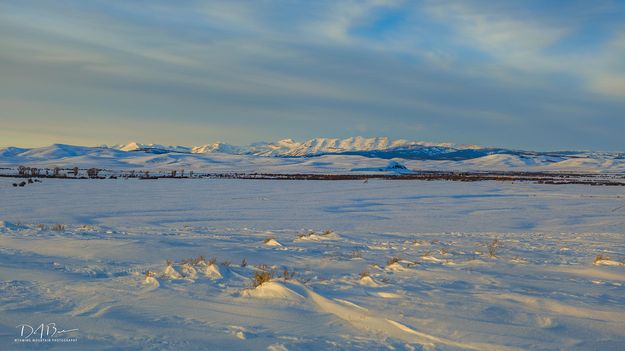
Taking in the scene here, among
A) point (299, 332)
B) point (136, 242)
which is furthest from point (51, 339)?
point (136, 242)

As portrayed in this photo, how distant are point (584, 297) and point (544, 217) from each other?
39.6 feet

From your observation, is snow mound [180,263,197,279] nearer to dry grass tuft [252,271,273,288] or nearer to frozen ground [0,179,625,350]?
A: frozen ground [0,179,625,350]

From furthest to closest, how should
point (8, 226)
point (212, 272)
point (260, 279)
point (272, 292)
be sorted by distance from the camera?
point (8, 226)
point (212, 272)
point (260, 279)
point (272, 292)

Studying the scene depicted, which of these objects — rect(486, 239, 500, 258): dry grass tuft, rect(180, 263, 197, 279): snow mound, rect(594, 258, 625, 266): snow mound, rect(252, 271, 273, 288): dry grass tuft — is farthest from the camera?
rect(486, 239, 500, 258): dry grass tuft

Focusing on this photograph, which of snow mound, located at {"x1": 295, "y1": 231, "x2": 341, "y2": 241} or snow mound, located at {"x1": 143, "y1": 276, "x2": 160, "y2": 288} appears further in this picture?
snow mound, located at {"x1": 295, "y1": 231, "x2": 341, "y2": 241}

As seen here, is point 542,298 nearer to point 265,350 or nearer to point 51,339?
point 265,350

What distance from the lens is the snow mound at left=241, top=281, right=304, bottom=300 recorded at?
509 centimetres

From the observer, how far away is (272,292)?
522 centimetres

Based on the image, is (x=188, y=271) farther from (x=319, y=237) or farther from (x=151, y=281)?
(x=319, y=237)

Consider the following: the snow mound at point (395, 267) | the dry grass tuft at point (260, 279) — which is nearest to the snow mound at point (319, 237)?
the snow mound at point (395, 267)

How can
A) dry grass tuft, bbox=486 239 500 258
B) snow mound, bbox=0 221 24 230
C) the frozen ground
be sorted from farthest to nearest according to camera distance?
snow mound, bbox=0 221 24 230
dry grass tuft, bbox=486 239 500 258
the frozen ground

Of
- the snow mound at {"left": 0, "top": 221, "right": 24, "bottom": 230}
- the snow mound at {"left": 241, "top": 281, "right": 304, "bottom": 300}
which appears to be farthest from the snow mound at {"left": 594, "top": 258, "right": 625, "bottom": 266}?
the snow mound at {"left": 0, "top": 221, "right": 24, "bottom": 230}

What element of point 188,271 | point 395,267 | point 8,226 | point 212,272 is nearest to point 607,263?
point 395,267

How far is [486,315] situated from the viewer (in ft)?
15.0
